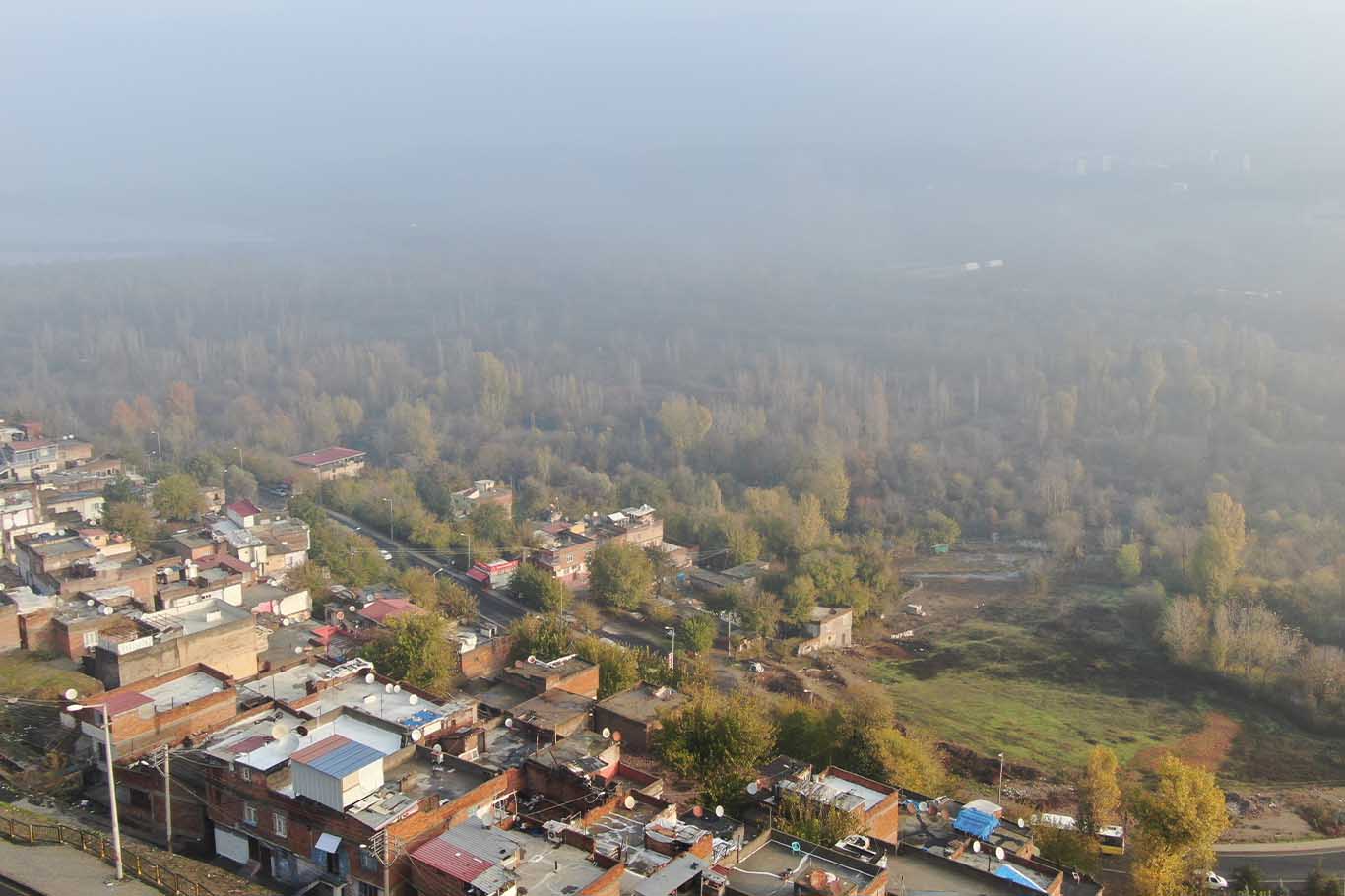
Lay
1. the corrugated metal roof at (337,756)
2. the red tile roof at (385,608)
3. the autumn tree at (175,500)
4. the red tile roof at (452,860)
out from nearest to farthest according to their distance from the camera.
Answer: the red tile roof at (452,860)
the corrugated metal roof at (337,756)
the red tile roof at (385,608)
the autumn tree at (175,500)

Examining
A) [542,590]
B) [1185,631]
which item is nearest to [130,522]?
[542,590]

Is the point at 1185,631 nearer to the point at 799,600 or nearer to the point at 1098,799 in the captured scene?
the point at 799,600

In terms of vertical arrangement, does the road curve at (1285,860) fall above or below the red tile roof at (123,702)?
below

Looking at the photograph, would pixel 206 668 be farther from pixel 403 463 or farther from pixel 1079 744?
pixel 403 463

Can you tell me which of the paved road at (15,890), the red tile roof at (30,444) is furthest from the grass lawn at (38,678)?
the red tile roof at (30,444)

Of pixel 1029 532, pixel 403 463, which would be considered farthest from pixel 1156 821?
pixel 403 463

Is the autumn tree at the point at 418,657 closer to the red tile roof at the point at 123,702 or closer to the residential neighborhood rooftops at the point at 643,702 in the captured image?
the residential neighborhood rooftops at the point at 643,702

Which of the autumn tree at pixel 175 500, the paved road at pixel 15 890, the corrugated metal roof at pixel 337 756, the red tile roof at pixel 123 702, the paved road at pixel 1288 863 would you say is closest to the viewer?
the paved road at pixel 15 890

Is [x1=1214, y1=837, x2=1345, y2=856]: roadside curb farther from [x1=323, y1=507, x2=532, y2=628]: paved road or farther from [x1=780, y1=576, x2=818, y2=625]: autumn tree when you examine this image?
[x1=323, y1=507, x2=532, y2=628]: paved road
